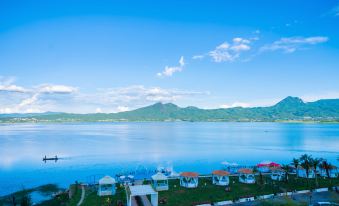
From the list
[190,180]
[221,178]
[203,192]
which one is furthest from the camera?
[221,178]

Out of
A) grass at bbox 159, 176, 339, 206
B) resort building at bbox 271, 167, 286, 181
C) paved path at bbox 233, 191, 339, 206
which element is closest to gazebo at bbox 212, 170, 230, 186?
grass at bbox 159, 176, 339, 206

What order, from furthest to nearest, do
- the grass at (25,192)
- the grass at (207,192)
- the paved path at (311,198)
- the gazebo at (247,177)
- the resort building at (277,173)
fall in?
the resort building at (277,173), the gazebo at (247,177), the grass at (25,192), the grass at (207,192), the paved path at (311,198)

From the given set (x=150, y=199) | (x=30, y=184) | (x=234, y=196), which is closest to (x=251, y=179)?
(x=234, y=196)

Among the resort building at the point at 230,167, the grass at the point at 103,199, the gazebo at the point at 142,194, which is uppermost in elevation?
the gazebo at the point at 142,194

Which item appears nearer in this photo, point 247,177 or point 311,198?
point 311,198

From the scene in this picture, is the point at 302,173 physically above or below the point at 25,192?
above

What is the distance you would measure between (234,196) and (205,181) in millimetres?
8253

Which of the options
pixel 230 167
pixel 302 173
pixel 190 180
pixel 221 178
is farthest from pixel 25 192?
pixel 302 173

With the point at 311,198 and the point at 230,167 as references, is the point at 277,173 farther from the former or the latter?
the point at 230,167

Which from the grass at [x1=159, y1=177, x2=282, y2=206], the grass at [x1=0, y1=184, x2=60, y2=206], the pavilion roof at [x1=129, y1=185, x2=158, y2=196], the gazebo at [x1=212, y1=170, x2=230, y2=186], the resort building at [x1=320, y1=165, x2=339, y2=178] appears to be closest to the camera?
the pavilion roof at [x1=129, y1=185, x2=158, y2=196]

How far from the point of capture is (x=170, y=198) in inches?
1284

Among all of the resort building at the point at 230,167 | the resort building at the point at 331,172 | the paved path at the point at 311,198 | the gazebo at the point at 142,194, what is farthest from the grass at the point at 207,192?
the resort building at the point at 230,167

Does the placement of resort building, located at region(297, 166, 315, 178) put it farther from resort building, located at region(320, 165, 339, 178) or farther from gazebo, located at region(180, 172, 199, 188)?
gazebo, located at region(180, 172, 199, 188)

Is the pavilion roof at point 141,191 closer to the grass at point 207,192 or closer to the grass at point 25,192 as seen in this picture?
the grass at point 207,192
